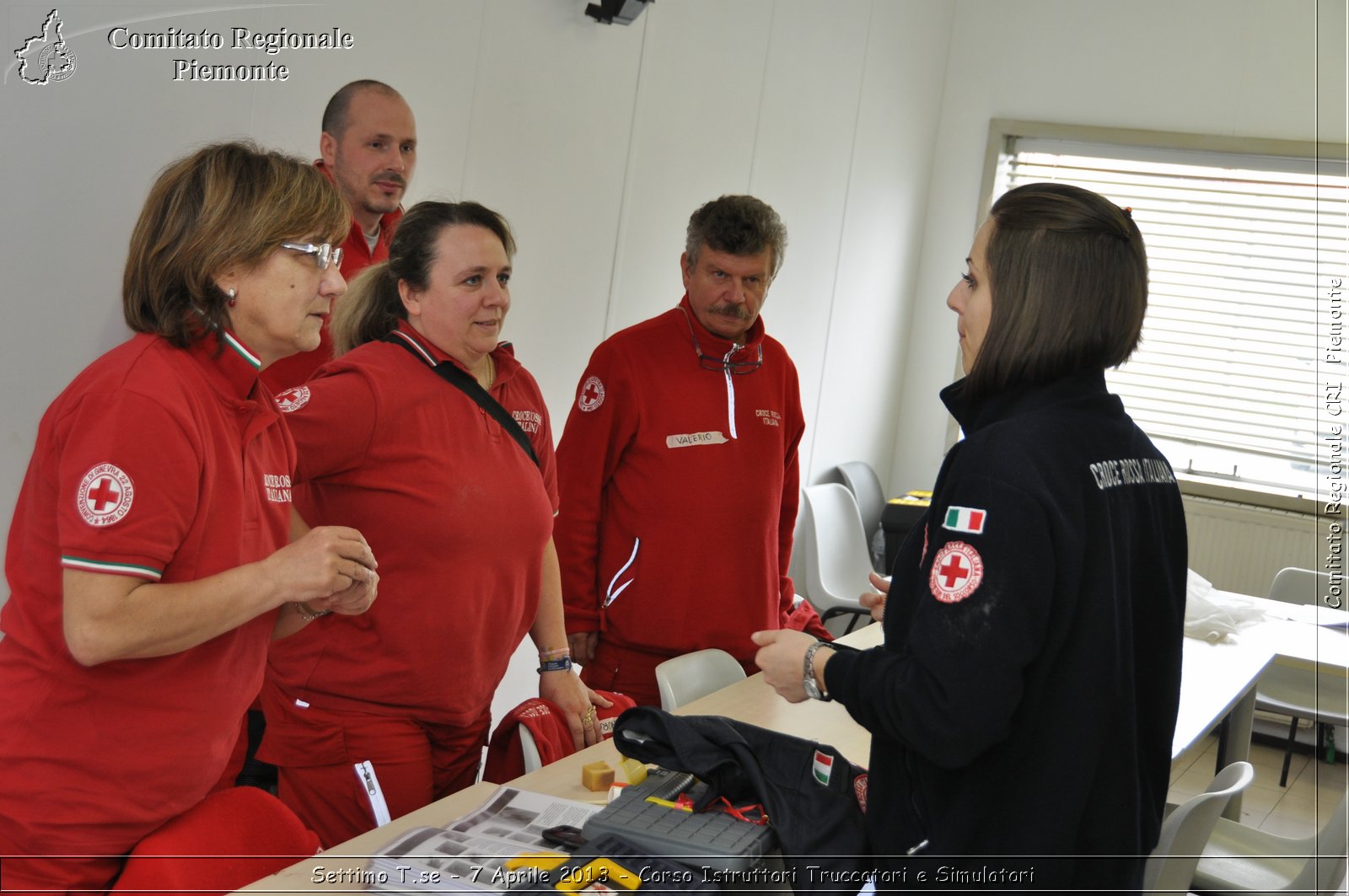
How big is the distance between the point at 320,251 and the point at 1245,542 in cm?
617

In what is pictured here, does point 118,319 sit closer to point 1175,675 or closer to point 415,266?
point 415,266

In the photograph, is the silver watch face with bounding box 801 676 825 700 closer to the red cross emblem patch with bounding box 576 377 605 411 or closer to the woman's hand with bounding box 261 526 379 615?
the woman's hand with bounding box 261 526 379 615

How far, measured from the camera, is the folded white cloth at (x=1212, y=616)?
13.8ft

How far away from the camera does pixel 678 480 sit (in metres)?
2.93

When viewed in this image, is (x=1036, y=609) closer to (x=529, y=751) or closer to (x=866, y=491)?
(x=529, y=751)

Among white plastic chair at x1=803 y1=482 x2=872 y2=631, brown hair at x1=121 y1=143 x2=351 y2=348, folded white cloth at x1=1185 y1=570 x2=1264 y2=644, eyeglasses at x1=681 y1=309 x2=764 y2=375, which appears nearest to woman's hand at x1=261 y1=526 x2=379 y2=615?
brown hair at x1=121 y1=143 x2=351 y2=348

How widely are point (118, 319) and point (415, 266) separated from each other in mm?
814

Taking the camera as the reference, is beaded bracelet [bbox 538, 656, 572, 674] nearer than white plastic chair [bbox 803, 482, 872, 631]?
Yes

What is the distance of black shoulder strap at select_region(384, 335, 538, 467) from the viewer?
7.30 ft

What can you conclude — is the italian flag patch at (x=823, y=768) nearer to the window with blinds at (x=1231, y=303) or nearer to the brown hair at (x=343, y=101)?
the brown hair at (x=343, y=101)

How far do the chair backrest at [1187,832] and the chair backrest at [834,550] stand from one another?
292 cm

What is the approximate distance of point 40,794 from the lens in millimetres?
1476

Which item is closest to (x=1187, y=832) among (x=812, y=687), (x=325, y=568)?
(x=812, y=687)

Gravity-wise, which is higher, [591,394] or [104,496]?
[591,394]
